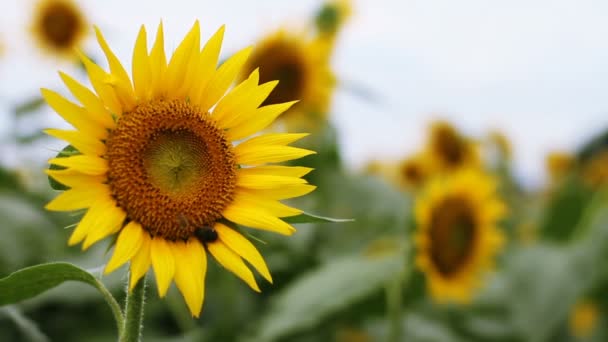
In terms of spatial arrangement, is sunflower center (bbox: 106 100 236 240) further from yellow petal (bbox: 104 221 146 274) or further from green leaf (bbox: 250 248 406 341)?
green leaf (bbox: 250 248 406 341)

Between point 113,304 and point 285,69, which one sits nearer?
point 113,304

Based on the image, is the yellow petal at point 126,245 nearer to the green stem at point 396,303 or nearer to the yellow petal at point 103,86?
the yellow petal at point 103,86

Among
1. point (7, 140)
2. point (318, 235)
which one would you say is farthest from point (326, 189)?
point (7, 140)

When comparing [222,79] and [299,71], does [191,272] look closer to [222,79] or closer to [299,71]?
[222,79]

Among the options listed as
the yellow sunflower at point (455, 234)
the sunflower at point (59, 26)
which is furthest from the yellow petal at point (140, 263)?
the sunflower at point (59, 26)

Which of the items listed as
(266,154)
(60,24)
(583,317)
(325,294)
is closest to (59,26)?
(60,24)
